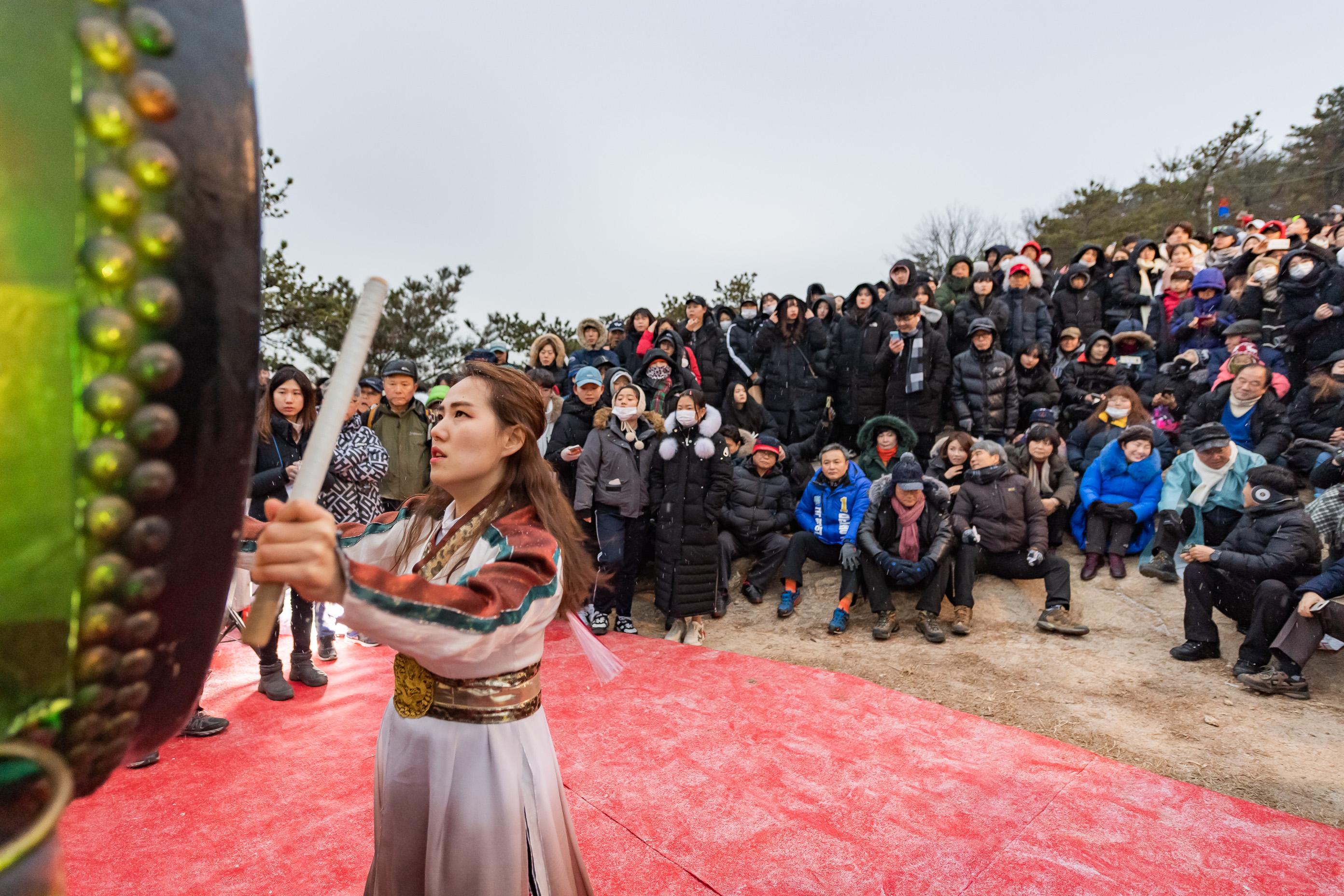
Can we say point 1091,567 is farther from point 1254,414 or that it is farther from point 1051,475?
point 1254,414

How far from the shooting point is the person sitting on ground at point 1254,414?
594 cm

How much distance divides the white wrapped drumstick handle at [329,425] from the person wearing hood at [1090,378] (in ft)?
26.6

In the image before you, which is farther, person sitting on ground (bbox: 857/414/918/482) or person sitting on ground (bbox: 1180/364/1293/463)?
person sitting on ground (bbox: 857/414/918/482)

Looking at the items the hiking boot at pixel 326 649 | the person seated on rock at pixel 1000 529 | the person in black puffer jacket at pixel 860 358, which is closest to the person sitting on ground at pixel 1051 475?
the person seated on rock at pixel 1000 529

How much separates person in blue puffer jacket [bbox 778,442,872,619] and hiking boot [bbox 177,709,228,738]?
13.8 ft

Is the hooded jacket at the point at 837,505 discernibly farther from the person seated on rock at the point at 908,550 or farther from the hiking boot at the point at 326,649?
the hiking boot at the point at 326,649

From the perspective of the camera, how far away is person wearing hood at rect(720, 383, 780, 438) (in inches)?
303

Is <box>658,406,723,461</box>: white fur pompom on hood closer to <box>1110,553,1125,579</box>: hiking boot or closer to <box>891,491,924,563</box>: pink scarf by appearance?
<box>891,491,924,563</box>: pink scarf

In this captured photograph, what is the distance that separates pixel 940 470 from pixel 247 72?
6838mm

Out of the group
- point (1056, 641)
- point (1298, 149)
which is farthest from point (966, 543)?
point (1298, 149)

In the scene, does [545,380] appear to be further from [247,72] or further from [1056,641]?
[247,72]

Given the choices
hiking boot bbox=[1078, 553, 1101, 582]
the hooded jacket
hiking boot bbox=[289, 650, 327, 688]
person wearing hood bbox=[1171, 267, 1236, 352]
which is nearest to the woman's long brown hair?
hiking boot bbox=[289, 650, 327, 688]

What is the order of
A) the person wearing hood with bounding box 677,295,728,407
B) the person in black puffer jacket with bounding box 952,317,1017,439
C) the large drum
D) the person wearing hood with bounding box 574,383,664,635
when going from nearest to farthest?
1. the large drum
2. the person wearing hood with bounding box 574,383,664,635
3. the person in black puffer jacket with bounding box 952,317,1017,439
4. the person wearing hood with bounding box 677,295,728,407

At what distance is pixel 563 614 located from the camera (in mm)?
1740
